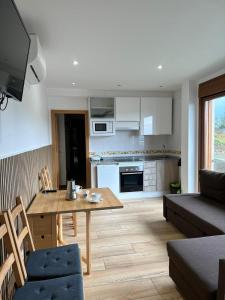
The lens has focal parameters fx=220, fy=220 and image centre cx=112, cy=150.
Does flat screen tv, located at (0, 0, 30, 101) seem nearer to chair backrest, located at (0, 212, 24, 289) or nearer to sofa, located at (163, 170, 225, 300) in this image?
chair backrest, located at (0, 212, 24, 289)

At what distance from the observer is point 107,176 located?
4.70 m

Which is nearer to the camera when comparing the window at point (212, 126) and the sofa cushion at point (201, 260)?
the sofa cushion at point (201, 260)

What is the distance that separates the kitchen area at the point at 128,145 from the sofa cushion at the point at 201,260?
2.82m

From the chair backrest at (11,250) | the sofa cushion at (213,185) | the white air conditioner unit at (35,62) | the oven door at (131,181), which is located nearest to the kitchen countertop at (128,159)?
the oven door at (131,181)

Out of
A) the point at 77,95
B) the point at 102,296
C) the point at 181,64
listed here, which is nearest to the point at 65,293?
the point at 102,296

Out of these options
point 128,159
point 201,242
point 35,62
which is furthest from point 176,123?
point 35,62

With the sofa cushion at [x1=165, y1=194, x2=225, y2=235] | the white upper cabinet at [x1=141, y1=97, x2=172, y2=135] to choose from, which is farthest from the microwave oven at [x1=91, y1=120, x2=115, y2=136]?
the sofa cushion at [x1=165, y1=194, x2=225, y2=235]

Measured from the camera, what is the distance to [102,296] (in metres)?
1.93

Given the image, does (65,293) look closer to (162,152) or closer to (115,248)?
(115,248)

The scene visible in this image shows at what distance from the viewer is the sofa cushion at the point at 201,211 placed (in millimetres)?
2352

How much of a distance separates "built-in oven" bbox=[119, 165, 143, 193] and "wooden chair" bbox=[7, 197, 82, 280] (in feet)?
9.78

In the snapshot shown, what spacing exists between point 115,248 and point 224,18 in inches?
106

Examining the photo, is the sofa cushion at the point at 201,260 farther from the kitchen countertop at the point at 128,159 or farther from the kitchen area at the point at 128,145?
the kitchen countertop at the point at 128,159

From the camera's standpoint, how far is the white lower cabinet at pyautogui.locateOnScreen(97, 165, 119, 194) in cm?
467
